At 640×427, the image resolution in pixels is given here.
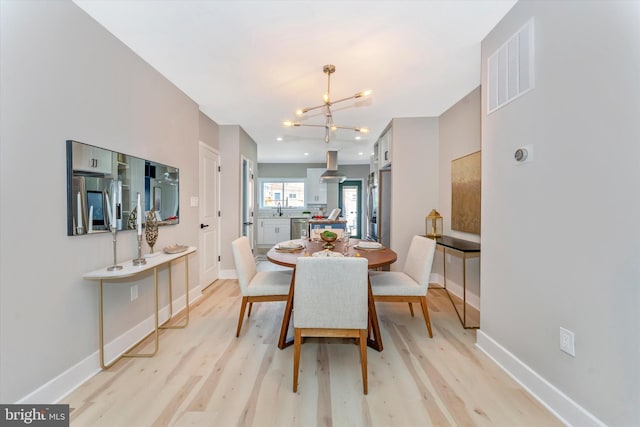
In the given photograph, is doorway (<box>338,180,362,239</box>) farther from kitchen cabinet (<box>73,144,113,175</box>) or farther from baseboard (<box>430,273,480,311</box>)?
kitchen cabinet (<box>73,144,113,175</box>)

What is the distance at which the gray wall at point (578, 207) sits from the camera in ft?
3.86

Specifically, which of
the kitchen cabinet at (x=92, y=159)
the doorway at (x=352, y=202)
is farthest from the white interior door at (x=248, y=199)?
the doorway at (x=352, y=202)

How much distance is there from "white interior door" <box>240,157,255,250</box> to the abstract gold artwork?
3.26m

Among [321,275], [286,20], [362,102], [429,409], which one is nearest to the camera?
[429,409]

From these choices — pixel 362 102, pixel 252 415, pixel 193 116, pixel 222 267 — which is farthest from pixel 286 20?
pixel 222 267

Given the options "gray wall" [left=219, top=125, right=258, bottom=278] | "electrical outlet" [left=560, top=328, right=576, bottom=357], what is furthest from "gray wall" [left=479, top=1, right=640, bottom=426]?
"gray wall" [left=219, top=125, right=258, bottom=278]

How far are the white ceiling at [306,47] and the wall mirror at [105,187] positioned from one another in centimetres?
95

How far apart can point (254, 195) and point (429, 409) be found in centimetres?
463

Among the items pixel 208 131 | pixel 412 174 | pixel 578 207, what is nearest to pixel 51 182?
pixel 208 131

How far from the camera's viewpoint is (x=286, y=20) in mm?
1935

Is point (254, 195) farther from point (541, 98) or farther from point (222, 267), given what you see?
point (541, 98)

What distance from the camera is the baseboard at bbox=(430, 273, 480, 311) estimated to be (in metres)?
3.09

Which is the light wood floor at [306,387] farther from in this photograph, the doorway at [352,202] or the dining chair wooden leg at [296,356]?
the doorway at [352,202]

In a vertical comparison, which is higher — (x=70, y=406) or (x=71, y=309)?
(x=71, y=309)
